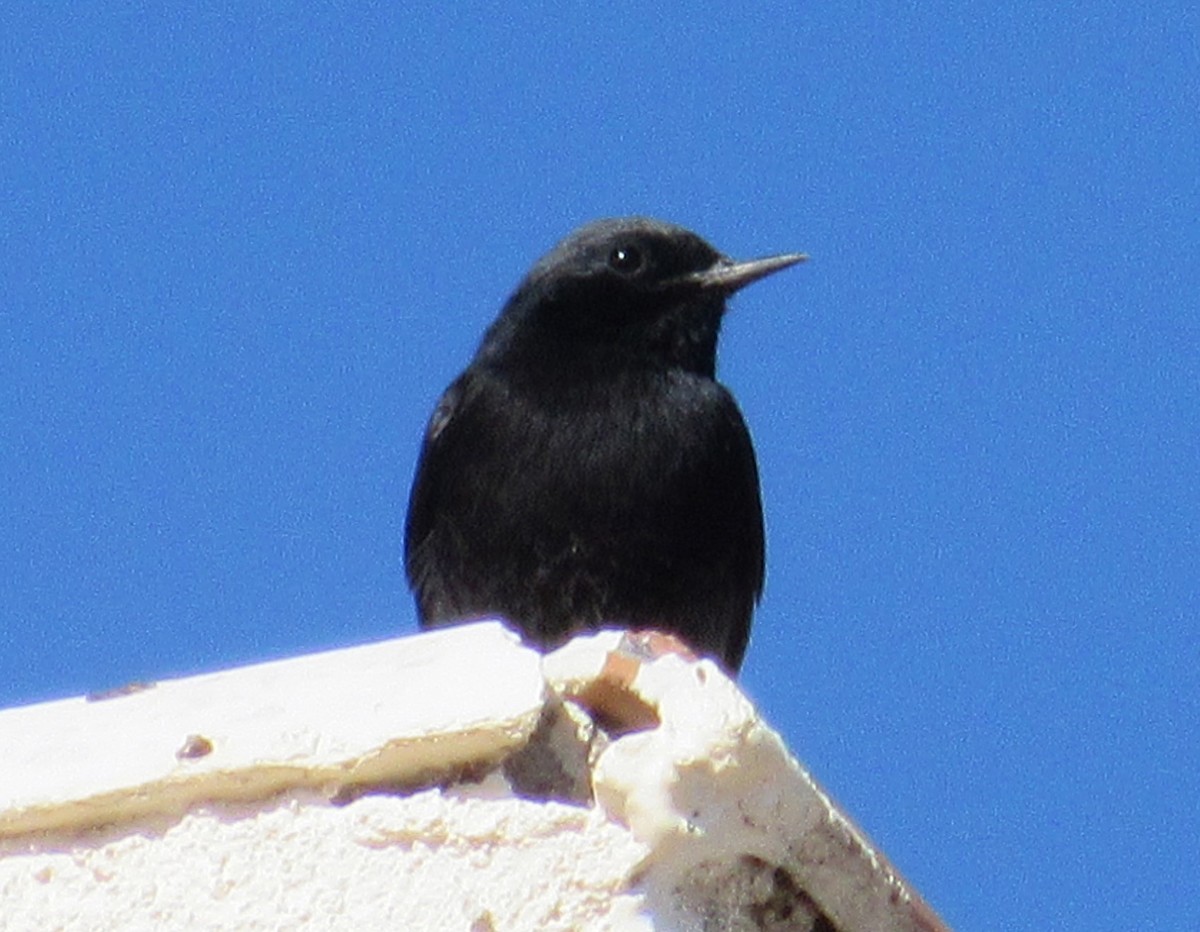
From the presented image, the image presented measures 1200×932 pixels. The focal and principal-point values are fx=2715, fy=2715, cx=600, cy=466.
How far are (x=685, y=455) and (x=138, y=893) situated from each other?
16.9 feet

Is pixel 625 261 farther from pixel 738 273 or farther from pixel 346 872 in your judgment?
pixel 346 872

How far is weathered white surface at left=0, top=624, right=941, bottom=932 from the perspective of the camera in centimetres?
347

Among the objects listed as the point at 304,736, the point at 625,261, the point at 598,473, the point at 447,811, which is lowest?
the point at 447,811

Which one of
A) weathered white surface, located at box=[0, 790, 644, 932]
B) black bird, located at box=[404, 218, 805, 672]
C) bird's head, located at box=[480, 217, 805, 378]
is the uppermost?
bird's head, located at box=[480, 217, 805, 378]

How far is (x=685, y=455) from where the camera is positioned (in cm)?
861

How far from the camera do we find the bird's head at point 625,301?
912cm

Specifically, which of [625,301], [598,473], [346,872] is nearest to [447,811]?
[346,872]

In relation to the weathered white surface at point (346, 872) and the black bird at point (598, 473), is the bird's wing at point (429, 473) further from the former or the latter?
the weathered white surface at point (346, 872)

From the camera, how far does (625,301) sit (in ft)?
30.5

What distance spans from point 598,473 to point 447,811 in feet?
16.4

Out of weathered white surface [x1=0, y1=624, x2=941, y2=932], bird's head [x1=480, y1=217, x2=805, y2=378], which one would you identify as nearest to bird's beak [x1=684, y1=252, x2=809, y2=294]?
bird's head [x1=480, y1=217, x2=805, y2=378]

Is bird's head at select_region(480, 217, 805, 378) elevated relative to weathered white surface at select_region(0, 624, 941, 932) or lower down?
elevated

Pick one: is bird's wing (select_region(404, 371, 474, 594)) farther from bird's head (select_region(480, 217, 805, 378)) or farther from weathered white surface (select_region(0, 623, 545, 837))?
weathered white surface (select_region(0, 623, 545, 837))

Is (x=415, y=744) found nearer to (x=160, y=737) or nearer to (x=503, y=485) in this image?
(x=160, y=737)
